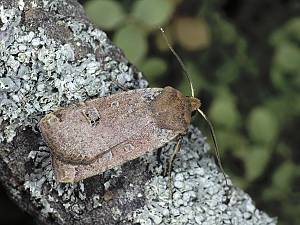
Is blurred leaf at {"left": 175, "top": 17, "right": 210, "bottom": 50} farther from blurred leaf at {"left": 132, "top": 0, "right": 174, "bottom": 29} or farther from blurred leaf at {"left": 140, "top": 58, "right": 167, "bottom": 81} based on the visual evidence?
blurred leaf at {"left": 132, "top": 0, "right": 174, "bottom": 29}

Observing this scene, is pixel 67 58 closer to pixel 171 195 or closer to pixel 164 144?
pixel 164 144

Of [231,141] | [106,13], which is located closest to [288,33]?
[231,141]

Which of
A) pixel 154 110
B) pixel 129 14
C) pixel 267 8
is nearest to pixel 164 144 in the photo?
pixel 154 110

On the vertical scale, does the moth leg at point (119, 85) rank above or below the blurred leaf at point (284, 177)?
below

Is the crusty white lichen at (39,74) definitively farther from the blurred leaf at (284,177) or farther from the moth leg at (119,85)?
the blurred leaf at (284,177)

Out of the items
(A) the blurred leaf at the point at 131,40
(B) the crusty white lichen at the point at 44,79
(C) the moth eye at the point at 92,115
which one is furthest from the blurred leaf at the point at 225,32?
(C) the moth eye at the point at 92,115

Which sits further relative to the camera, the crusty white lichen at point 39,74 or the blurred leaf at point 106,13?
the blurred leaf at point 106,13

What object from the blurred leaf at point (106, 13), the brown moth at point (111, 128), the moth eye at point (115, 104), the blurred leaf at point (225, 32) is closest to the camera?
the brown moth at point (111, 128)

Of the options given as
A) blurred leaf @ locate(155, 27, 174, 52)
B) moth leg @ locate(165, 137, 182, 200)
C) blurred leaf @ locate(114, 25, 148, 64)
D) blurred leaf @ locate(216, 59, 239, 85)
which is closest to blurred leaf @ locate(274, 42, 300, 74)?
blurred leaf @ locate(216, 59, 239, 85)
